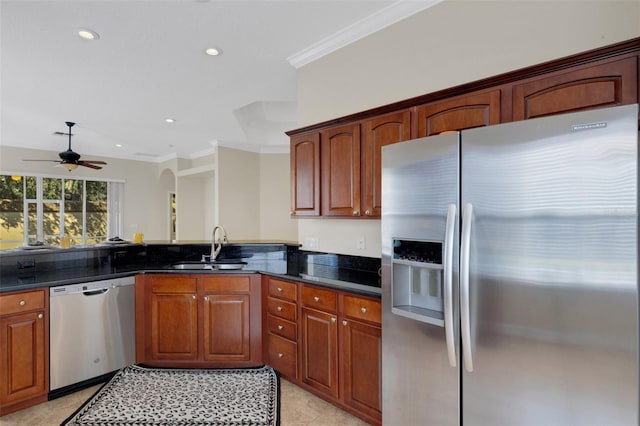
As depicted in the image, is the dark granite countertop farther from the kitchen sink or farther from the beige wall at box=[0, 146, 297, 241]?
the beige wall at box=[0, 146, 297, 241]

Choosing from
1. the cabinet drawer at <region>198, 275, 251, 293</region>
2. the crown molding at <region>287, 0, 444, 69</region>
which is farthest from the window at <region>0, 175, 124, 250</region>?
the crown molding at <region>287, 0, 444, 69</region>

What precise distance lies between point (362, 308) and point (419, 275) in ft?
1.66

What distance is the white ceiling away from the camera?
2570 millimetres

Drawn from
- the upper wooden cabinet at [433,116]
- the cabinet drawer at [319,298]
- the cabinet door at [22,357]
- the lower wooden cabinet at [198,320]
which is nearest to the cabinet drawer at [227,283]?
the lower wooden cabinet at [198,320]

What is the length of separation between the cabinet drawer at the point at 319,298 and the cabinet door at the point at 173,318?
111cm

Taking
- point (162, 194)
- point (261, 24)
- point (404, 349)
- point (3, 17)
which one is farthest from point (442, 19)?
point (162, 194)

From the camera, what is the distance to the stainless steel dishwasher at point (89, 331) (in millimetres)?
2641

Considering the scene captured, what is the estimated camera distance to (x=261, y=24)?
2750mm

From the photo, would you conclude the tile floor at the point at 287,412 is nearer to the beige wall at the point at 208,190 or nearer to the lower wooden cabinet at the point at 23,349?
the lower wooden cabinet at the point at 23,349

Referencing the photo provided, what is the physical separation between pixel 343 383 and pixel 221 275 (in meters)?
1.38

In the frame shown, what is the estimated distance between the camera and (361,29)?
2.82m

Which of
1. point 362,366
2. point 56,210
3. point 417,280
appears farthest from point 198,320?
point 56,210

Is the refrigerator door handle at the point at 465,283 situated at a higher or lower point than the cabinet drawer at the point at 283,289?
higher

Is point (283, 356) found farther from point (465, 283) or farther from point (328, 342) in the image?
point (465, 283)
